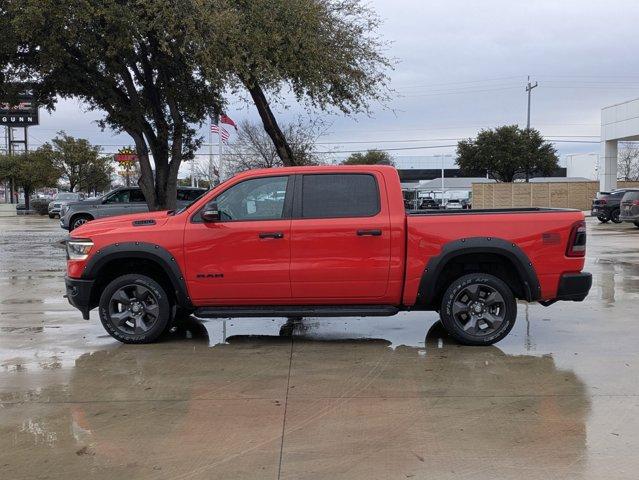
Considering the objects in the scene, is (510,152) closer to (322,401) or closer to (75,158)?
(75,158)

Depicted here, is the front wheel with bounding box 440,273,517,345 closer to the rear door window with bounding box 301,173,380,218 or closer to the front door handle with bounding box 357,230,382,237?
the front door handle with bounding box 357,230,382,237

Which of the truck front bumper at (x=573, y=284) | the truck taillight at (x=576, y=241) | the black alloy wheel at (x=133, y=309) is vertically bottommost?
the black alloy wheel at (x=133, y=309)

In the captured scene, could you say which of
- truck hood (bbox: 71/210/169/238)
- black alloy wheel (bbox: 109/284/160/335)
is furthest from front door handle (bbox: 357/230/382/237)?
black alloy wheel (bbox: 109/284/160/335)

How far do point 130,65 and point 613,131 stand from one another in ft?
102

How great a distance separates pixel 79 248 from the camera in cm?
708

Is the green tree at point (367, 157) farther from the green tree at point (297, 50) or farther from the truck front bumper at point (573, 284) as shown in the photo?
the truck front bumper at point (573, 284)

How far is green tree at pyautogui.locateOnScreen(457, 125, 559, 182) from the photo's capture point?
57750 millimetres

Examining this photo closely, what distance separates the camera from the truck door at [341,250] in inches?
267

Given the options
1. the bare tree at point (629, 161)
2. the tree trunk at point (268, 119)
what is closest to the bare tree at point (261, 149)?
the tree trunk at point (268, 119)

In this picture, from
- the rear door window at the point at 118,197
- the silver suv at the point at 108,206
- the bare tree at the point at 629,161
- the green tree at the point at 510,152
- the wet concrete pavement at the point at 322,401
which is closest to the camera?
the wet concrete pavement at the point at 322,401

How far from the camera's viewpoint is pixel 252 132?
126 feet

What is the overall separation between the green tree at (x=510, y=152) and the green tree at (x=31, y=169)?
37.9 meters

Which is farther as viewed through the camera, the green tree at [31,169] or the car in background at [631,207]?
the green tree at [31,169]

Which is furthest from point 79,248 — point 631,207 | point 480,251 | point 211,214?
point 631,207
